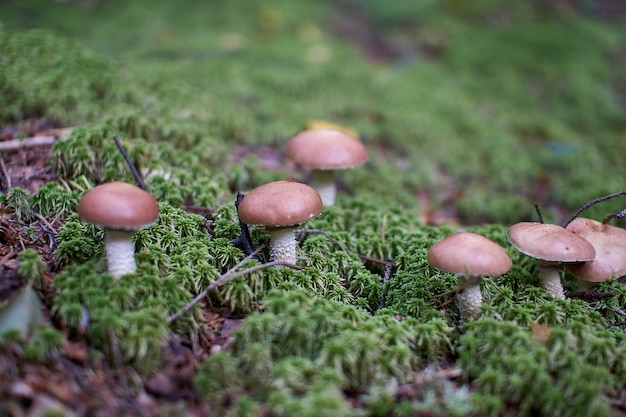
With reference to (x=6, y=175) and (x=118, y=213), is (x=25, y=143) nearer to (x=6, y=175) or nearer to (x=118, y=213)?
(x=6, y=175)

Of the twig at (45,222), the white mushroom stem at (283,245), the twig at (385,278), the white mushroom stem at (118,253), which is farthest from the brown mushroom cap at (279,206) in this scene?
the twig at (45,222)

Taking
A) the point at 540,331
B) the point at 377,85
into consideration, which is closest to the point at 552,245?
the point at 540,331

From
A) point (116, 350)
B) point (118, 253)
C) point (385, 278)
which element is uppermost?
point (118, 253)

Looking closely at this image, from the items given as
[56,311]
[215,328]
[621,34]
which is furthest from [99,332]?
[621,34]

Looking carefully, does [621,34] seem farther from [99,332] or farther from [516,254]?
[99,332]

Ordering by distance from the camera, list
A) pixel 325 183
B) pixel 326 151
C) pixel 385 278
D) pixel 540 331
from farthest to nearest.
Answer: pixel 325 183
pixel 326 151
pixel 385 278
pixel 540 331

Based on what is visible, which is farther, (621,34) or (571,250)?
(621,34)
